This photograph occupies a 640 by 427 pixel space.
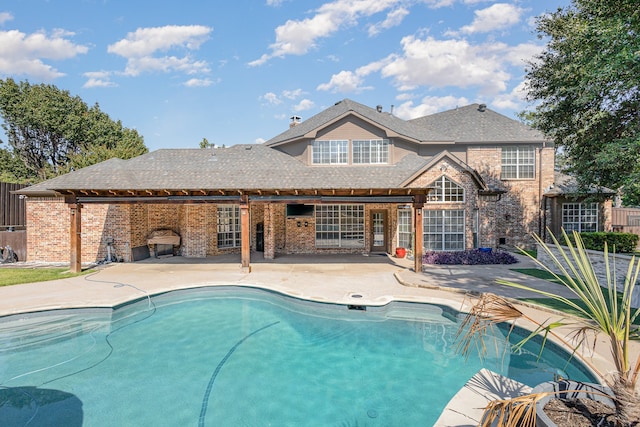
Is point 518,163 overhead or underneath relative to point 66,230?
overhead

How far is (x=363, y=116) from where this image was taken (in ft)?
58.9

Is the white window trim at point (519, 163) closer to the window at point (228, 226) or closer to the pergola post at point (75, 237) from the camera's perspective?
the window at point (228, 226)

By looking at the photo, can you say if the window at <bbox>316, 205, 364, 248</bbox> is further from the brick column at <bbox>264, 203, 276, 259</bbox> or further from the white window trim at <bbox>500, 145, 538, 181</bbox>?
the white window trim at <bbox>500, 145, 538, 181</bbox>

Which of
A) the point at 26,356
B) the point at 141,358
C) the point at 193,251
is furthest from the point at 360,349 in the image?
the point at 193,251

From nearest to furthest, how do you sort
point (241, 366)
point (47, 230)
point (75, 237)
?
point (241, 366) < point (75, 237) < point (47, 230)

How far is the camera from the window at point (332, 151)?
18.3m

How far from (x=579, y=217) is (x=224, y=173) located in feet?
70.9

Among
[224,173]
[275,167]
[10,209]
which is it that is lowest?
[10,209]

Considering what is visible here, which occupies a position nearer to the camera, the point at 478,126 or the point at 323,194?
the point at 323,194

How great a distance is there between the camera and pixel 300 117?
2416 centimetres

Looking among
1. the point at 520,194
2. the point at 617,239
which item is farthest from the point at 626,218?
the point at 520,194

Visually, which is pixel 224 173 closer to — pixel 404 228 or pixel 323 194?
pixel 323 194

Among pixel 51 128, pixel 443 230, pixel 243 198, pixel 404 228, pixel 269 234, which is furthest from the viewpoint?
pixel 51 128

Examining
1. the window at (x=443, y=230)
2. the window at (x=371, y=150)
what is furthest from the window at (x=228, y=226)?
the window at (x=443, y=230)
